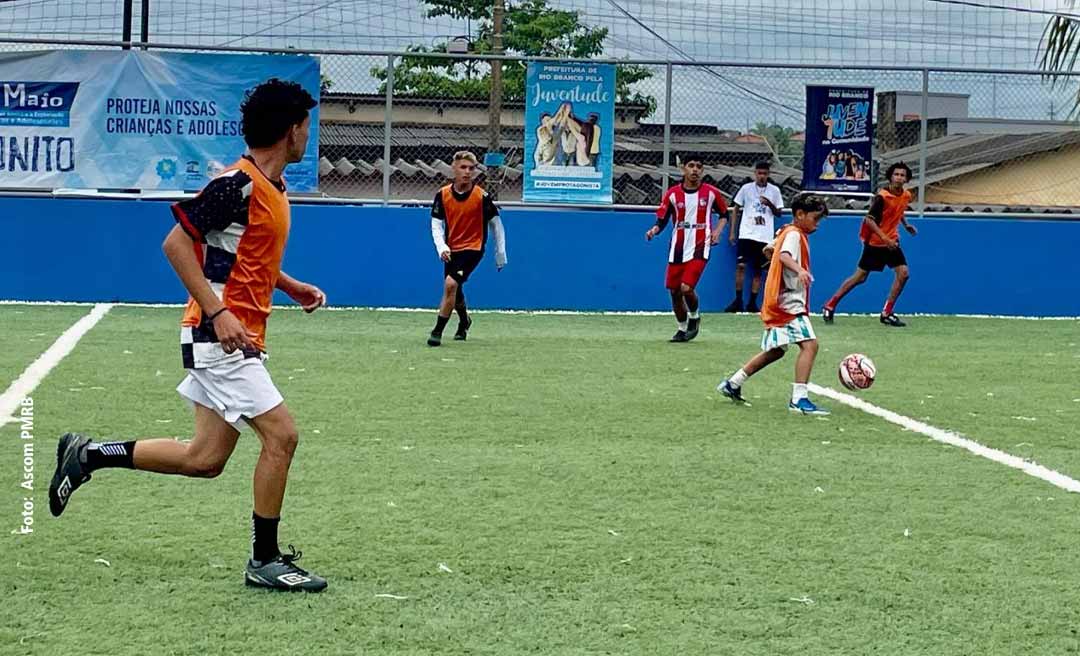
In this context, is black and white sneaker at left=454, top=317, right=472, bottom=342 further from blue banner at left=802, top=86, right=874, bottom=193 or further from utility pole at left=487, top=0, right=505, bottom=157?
blue banner at left=802, top=86, right=874, bottom=193

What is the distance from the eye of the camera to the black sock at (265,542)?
5.83 meters

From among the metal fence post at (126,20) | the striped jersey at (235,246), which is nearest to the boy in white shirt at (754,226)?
the metal fence post at (126,20)

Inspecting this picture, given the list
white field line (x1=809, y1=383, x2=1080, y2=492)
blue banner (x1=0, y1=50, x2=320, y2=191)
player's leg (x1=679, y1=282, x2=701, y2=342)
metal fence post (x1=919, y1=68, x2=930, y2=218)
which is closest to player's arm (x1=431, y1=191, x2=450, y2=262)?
player's leg (x1=679, y1=282, x2=701, y2=342)

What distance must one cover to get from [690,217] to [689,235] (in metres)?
0.26

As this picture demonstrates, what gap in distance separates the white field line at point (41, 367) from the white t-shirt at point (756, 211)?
729cm

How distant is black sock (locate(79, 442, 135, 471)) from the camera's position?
20.1 feet

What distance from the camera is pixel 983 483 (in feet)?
27.0

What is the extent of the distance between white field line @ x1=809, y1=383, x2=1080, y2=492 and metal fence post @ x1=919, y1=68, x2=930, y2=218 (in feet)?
25.6

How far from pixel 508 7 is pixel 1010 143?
12302 mm

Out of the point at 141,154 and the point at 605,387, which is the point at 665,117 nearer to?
the point at 141,154

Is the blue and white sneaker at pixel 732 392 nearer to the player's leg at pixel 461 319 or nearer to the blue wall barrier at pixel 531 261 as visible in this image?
the player's leg at pixel 461 319

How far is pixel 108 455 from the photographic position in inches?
243

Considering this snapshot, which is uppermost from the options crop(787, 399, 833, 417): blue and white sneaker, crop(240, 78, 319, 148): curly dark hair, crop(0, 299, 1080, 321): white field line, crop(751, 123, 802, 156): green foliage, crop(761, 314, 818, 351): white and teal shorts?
crop(751, 123, 802, 156): green foliage

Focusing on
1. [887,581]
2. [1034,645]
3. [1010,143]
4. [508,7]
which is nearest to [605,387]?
[887,581]
